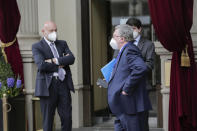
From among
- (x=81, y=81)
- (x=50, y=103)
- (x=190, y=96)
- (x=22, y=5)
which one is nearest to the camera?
(x=190, y=96)

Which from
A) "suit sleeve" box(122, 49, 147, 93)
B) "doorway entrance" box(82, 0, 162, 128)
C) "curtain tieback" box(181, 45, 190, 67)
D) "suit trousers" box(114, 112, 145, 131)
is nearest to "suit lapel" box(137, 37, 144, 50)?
"curtain tieback" box(181, 45, 190, 67)

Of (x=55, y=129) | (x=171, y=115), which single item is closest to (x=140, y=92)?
(x=171, y=115)

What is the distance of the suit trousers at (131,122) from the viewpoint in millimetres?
4793

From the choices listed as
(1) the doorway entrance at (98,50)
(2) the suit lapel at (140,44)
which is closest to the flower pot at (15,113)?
(1) the doorway entrance at (98,50)

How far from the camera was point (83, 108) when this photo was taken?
317 inches

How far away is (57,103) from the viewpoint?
625 centimetres

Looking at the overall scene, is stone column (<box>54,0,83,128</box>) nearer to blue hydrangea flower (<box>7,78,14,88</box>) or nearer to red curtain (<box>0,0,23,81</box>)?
red curtain (<box>0,0,23,81</box>)

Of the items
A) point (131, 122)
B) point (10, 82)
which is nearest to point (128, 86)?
point (131, 122)

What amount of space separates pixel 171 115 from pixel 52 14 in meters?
3.23

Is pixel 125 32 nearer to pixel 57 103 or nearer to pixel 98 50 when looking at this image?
pixel 57 103

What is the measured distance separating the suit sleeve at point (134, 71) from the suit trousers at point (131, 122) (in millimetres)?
339

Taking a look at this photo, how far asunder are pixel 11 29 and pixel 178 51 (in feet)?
9.50

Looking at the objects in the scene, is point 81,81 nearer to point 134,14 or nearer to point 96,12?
point 96,12

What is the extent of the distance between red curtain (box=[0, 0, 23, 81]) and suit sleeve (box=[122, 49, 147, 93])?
→ 284 cm
